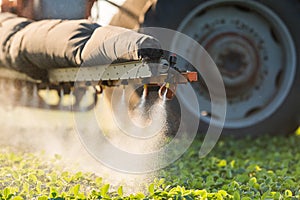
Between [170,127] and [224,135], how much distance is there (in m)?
2.23

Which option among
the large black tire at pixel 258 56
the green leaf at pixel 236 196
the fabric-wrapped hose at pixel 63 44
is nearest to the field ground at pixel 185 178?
the green leaf at pixel 236 196

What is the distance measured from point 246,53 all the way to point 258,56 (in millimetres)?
129

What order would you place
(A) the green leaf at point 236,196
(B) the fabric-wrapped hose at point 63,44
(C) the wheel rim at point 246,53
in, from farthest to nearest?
(C) the wheel rim at point 246,53, (B) the fabric-wrapped hose at point 63,44, (A) the green leaf at point 236,196

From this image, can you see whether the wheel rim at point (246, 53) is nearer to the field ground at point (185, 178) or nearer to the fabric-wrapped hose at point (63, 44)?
the field ground at point (185, 178)

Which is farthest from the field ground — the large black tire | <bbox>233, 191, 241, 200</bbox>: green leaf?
the large black tire

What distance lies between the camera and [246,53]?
21.6 ft

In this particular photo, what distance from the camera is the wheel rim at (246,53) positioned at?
21.5ft

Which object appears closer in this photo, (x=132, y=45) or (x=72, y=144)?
(x=132, y=45)

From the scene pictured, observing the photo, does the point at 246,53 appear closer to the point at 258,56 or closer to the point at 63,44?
the point at 258,56

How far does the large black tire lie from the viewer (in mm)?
6562

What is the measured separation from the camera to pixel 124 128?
5.16 meters

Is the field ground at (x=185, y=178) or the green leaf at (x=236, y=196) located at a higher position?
the green leaf at (x=236, y=196)

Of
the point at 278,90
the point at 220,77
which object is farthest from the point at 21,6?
the point at 278,90

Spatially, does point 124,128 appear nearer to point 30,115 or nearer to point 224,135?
point 224,135
